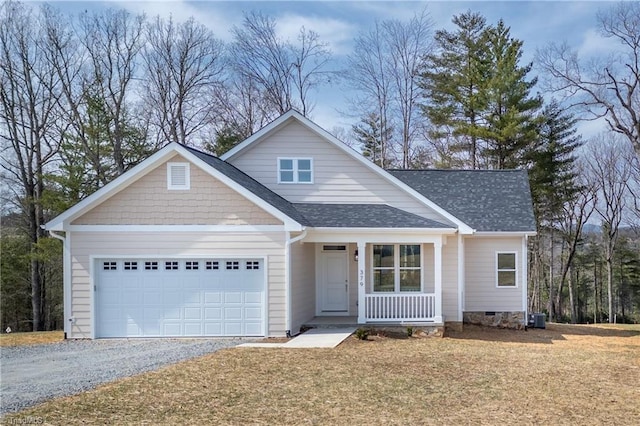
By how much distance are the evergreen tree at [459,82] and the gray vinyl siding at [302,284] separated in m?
16.2

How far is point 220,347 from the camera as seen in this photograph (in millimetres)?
12008

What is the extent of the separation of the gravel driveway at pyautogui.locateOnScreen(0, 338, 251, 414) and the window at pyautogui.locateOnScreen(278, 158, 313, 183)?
5354 mm

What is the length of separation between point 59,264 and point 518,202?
22.1 meters

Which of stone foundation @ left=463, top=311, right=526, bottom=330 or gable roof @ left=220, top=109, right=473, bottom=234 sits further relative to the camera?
stone foundation @ left=463, top=311, right=526, bottom=330

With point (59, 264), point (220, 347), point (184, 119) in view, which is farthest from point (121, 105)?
point (220, 347)

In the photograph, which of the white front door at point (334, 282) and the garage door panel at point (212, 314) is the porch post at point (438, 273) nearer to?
the white front door at point (334, 282)

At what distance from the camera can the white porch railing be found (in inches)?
585

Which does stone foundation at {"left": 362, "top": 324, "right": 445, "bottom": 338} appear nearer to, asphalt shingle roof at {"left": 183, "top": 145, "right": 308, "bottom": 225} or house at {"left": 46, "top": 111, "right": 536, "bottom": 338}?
house at {"left": 46, "top": 111, "right": 536, "bottom": 338}

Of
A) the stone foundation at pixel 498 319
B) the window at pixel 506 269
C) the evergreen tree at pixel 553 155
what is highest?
the evergreen tree at pixel 553 155

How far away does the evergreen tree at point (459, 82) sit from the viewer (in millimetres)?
29750

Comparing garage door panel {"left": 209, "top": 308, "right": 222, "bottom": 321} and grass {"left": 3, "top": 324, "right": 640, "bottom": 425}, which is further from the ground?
garage door panel {"left": 209, "top": 308, "right": 222, "bottom": 321}

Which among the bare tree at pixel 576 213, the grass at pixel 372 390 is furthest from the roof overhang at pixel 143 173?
the bare tree at pixel 576 213

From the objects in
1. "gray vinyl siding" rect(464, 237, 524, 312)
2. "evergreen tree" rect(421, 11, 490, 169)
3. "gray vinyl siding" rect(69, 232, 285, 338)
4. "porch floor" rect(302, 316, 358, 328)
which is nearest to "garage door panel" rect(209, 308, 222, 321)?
"gray vinyl siding" rect(69, 232, 285, 338)

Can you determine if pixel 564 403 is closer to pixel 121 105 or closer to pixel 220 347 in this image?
pixel 220 347
